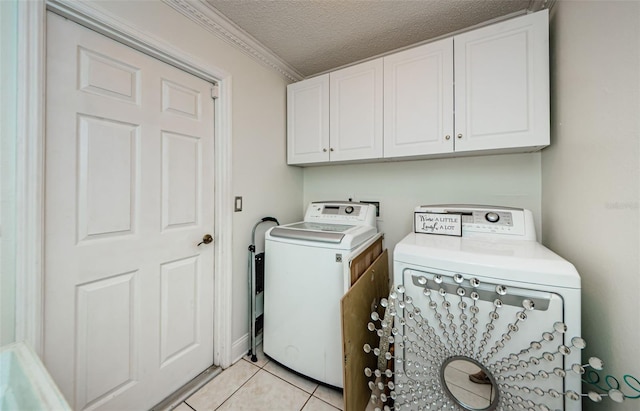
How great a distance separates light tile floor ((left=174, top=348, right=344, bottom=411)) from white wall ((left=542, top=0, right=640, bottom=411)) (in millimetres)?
1245

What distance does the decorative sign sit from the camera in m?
1.43

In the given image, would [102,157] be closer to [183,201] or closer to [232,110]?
[183,201]

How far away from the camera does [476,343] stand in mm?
945

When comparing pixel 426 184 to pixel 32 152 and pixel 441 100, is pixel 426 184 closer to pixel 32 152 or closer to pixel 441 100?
pixel 441 100

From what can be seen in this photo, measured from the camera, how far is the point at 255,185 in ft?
6.02

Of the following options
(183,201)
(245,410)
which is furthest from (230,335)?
(183,201)

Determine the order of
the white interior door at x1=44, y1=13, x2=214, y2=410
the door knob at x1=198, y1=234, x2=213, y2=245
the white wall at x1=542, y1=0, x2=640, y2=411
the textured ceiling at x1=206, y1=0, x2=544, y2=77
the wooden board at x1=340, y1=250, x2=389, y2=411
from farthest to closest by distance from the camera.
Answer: the door knob at x1=198, y1=234, x2=213, y2=245
the textured ceiling at x1=206, y1=0, x2=544, y2=77
the wooden board at x1=340, y1=250, x2=389, y2=411
the white interior door at x1=44, y1=13, x2=214, y2=410
the white wall at x1=542, y1=0, x2=640, y2=411

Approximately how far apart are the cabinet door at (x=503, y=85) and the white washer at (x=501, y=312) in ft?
2.08

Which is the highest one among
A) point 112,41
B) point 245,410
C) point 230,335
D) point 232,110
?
point 112,41

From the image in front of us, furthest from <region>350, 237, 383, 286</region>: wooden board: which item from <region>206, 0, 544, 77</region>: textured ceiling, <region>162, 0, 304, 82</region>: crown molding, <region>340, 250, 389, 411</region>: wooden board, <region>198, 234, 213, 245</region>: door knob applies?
<region>162, 0, 304, 82</region>: crown molding

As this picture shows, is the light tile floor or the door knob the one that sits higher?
the door knob

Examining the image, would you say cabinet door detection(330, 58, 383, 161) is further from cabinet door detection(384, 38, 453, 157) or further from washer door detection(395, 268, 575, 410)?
washer door detection(395, 268, 575, 410)

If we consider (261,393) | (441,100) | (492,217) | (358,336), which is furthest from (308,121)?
(261,393)

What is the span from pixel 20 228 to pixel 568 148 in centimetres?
235
